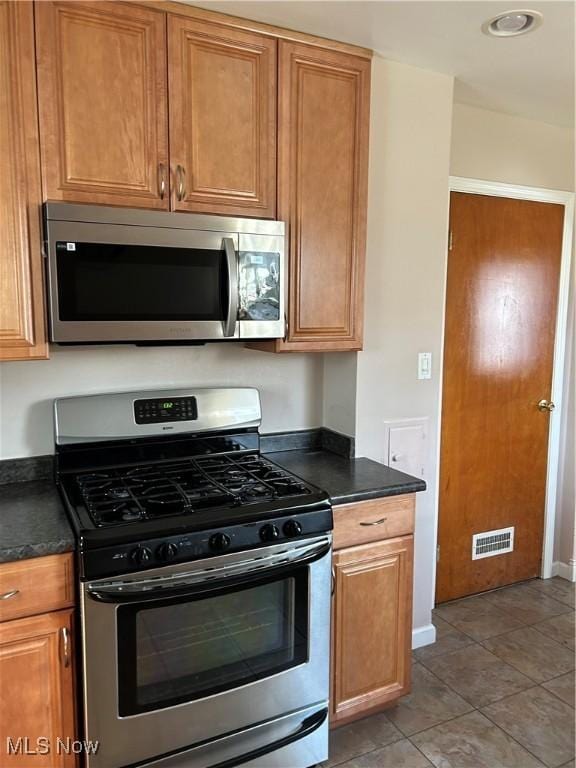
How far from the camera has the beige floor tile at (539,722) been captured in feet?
6.73

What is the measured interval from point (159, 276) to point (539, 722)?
2169 mm

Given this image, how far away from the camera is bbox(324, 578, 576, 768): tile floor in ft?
6.66

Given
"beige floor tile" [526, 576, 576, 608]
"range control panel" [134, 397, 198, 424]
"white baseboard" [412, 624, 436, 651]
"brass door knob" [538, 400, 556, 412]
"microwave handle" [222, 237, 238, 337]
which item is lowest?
"beige floor tile" [526, 576, 576, 608]

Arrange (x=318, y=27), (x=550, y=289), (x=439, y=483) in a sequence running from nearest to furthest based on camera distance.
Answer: (x=318, y=27) < (x=439, y=483) < (x=550, y=289)

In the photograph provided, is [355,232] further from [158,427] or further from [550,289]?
[550,289]

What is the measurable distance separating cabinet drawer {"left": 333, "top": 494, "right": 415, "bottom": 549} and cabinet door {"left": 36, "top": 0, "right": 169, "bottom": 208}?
122 cm

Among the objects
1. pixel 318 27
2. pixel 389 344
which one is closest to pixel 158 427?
pixel 389 344

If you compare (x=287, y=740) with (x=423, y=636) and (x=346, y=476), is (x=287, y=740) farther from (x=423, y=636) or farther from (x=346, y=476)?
(x=423, y=636)

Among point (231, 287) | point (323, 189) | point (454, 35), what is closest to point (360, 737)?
point (231, 287)

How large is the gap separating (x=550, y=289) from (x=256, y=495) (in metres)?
2.25

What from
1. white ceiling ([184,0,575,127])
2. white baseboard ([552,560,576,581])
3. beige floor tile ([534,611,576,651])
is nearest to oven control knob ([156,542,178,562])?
white ceiling ([184,0,575,127])

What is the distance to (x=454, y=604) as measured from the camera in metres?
3.08

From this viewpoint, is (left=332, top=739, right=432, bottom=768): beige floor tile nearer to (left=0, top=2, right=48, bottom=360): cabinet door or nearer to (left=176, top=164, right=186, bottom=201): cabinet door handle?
(left=0, top=2, right=48, bottom=360): cabinet door

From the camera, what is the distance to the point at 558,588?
3.28 metres
